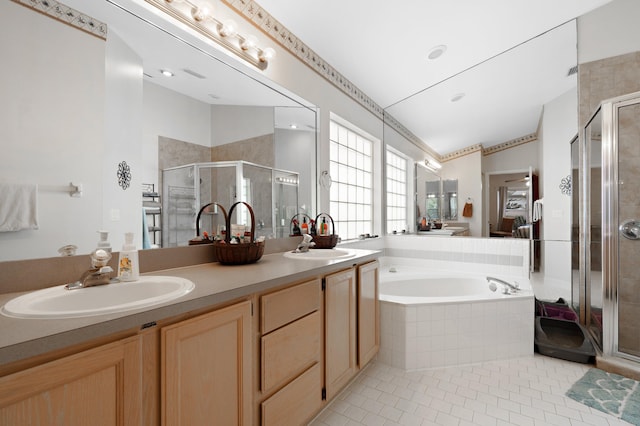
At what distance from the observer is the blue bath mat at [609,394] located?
162 cm

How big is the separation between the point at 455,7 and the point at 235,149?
A: 1.90 metres

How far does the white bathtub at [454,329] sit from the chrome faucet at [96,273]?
70.1 inches

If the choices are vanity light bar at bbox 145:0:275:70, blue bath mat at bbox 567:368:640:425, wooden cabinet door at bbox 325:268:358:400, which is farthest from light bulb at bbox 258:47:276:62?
blue bath mat at bbox 567:368:640:425

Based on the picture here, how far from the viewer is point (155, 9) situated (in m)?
1.33

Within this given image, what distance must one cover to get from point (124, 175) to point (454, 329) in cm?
233

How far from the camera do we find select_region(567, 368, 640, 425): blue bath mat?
5.30ft

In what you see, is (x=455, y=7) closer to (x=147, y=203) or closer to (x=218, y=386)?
(x=147, y=203)

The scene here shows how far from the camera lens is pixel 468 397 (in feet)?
5.87

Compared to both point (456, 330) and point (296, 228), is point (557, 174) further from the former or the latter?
point (296, 228)

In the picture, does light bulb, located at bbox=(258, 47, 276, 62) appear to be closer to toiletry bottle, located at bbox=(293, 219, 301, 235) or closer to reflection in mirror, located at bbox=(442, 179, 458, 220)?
toiletry bottle, located at bbox=(293, 219, 301, 235)

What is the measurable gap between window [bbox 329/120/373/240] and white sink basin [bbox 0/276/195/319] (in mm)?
1868

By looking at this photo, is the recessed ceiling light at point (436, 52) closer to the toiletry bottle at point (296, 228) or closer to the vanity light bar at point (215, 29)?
the vanity light bar at point (215, 29)

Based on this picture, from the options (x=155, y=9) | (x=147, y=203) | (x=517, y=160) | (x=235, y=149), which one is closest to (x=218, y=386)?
(x=147, y=203)

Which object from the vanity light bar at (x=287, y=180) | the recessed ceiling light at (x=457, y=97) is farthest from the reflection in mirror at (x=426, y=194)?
the vanity light bar at (x=287, y=180)
